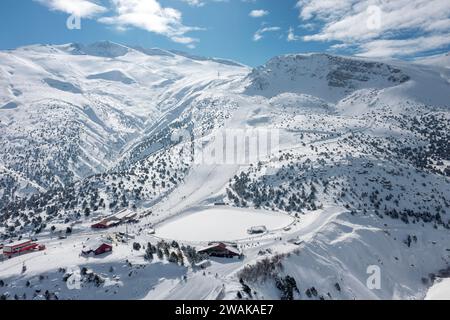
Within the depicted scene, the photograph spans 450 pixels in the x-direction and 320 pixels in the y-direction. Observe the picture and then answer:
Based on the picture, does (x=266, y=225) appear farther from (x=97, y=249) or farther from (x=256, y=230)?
(x=97, y=249)

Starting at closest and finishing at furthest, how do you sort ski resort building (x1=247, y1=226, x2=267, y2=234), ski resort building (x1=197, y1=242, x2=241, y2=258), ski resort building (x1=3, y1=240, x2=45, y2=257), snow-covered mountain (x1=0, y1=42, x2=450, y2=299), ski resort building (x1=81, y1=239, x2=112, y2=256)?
snow-covered mountain (x1=0, y1=42, x2=450, y2=299)
ski resort building (x1=81, y1=239, x2=112, y2=256)
ski resort building (x1=197, y1=242, x2=241, y2=258)
ski resort building (x1=3, y1=240, x2=45, y2=257)
ski resort building (x1=247, y1=226, x2=267, y2=234)

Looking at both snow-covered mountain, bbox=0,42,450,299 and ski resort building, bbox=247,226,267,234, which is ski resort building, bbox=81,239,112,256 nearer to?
snow-covered mountain, bbox=0,42,450,299

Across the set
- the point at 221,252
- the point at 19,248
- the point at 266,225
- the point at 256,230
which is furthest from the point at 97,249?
the point at 266,225

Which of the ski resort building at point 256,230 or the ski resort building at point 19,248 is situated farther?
the ski resort building at point 256,230

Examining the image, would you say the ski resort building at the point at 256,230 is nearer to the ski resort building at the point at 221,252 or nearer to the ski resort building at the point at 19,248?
the ski resort building at the point at 221,252

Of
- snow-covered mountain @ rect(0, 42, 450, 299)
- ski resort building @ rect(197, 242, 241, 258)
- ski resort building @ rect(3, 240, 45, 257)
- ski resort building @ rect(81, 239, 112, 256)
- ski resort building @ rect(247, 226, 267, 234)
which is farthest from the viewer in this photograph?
ski resort building @ rect(247, 226, 267, 234)

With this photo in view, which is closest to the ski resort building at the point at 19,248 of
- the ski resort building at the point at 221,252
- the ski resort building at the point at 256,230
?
the ski resort building at the point at 221,252

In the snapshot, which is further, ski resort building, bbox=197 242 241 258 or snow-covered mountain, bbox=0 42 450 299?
ski resort building, bbox=197 242 241 258

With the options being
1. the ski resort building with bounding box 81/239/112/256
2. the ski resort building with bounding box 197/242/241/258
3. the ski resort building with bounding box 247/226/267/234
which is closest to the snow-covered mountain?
the ski resort building with bounding box 247/226/267/234

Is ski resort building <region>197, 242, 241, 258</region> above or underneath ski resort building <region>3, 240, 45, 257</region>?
above
